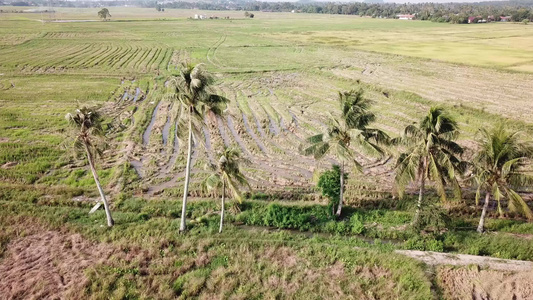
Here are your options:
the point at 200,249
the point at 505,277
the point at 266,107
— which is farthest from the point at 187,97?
the point at 266,107

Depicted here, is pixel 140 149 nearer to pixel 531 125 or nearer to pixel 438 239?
pixel 438 239

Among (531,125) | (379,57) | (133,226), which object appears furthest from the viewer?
(379,57)

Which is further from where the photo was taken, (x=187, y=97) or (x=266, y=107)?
(x=266, y=107)

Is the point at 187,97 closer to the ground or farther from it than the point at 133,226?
farther from it

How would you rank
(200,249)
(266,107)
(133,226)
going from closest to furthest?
(200,249) → (133,226) → (266,107)

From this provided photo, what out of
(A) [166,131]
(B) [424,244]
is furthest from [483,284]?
(A) [166,131]

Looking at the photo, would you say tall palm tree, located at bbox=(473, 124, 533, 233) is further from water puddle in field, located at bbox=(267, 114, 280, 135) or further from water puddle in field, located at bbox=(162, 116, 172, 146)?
water puddle in field, located at bbox=(162, 116, 172, 146)

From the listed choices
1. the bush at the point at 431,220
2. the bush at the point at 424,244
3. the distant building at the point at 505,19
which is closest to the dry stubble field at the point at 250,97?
the bush at the point at 424,244
